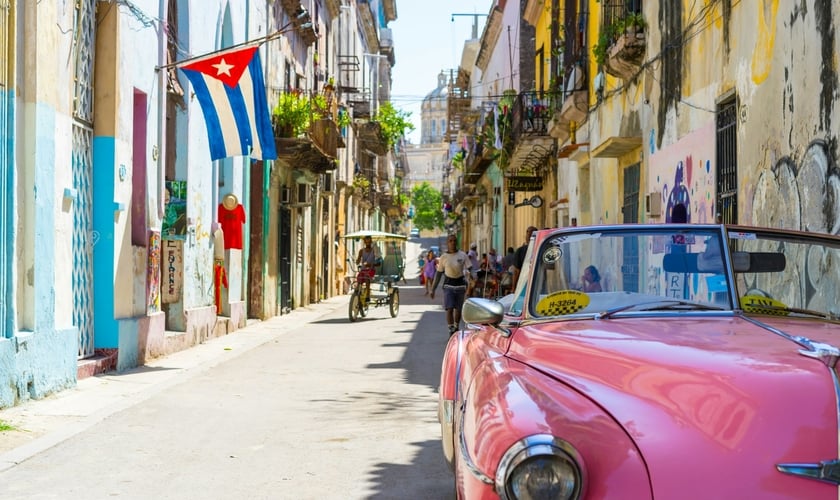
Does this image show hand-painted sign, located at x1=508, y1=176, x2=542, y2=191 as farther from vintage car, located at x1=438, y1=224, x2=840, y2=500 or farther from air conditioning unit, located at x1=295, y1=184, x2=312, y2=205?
vintage car, located at x1=438, y1=224, x2=840, y2=500

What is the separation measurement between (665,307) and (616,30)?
1200cm

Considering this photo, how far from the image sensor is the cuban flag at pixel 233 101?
13336 millimetres

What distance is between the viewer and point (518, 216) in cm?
3666

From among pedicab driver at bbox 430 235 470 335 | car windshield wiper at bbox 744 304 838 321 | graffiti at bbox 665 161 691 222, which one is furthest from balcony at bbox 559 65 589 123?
car windshield wiper at bbox 744 304 838 321

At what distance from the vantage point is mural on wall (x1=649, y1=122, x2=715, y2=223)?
11812 millimetres

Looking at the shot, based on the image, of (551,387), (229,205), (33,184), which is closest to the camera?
(551,387)

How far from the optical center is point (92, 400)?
9500 mm

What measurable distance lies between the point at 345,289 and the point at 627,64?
29.6 m

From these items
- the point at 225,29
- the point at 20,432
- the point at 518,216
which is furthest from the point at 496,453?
the point at 518,216

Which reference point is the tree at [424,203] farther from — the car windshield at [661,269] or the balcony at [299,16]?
the car windshield at [661,269]

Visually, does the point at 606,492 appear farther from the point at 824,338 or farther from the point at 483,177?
the point at 483,177

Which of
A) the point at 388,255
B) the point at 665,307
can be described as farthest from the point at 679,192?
the point at 388,255

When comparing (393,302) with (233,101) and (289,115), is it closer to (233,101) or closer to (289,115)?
(289,115)

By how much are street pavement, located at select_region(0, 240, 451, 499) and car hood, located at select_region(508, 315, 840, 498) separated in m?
2.45
